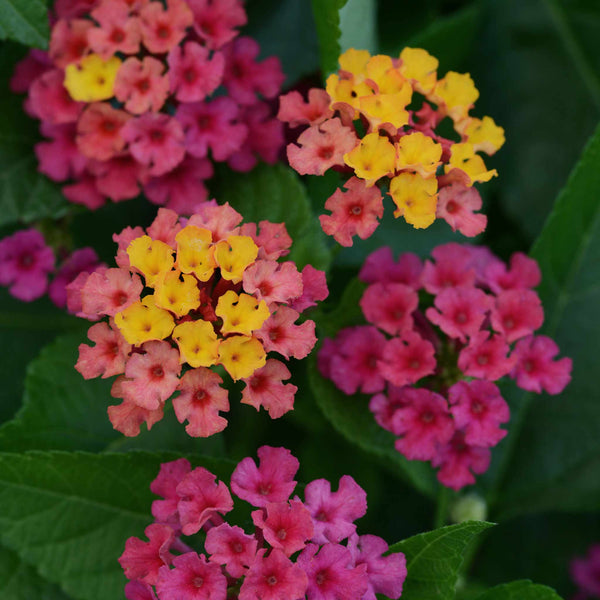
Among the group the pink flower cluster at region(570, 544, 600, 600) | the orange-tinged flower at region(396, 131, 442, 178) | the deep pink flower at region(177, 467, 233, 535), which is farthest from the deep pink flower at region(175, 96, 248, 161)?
the pink flower cluster at region(570, 544, 600, 600)

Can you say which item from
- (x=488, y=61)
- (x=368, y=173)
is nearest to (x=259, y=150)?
(x=368, y=173)

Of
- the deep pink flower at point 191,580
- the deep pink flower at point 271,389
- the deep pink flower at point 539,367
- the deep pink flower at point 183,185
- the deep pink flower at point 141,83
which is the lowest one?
the deep pink flower at point 539,367

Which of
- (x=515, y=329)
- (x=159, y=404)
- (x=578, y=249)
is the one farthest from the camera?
(x=578, y=249)

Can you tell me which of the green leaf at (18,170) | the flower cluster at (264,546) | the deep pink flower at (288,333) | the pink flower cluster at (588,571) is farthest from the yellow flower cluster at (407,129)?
the pink flower cluster at (588,571)

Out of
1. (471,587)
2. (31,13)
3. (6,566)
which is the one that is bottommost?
(471,587)

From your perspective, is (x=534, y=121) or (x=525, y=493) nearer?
(x=525, y=493)

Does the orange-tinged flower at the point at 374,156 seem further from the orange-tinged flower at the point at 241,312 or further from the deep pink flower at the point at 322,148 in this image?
the orange-tinged flower at the point at 241,312

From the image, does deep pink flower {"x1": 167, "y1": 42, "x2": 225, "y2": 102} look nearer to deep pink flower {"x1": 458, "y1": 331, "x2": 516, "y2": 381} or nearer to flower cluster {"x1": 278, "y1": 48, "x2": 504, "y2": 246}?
flower cluster {"x1": 278, "y1": 48, "x2": 504, "y2": 246}

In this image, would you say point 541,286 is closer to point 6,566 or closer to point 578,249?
point 578,249
